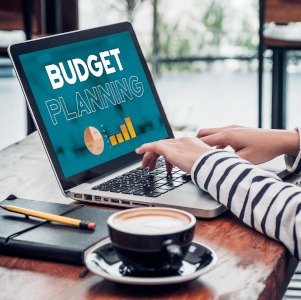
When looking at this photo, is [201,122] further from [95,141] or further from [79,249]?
[79,249]

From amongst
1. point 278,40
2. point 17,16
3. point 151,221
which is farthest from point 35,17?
point 151,221

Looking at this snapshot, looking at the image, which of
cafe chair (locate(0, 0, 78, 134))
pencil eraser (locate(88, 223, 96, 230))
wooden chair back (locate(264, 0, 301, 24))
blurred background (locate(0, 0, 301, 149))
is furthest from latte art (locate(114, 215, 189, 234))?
blurred background (locate(0, 0, 301, 149))

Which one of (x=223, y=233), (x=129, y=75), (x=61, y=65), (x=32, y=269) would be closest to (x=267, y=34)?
(x=129, y=75)

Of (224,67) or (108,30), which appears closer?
(108,30)

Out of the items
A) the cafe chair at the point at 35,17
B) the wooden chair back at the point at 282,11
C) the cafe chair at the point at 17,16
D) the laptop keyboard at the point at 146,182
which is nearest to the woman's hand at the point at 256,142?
the laptop keyboard at the point at 146,182

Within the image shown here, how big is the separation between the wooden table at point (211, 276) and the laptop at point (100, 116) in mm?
72

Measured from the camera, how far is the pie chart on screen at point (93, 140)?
1.24 metres

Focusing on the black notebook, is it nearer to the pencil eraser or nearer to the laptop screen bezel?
the pencil eraser

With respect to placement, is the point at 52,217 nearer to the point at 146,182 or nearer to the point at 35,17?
the point at 146,182

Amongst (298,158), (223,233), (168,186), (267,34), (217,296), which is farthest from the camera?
(267,34)

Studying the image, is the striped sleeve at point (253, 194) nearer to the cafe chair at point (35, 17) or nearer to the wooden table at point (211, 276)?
the wooden table at point (211, 276)

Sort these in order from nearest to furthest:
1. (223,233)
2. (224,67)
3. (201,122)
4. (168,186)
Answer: (223,233) < (168,186) < (201,122) < (224,67)

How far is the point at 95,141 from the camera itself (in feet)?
4.14

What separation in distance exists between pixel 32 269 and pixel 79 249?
62 mm
